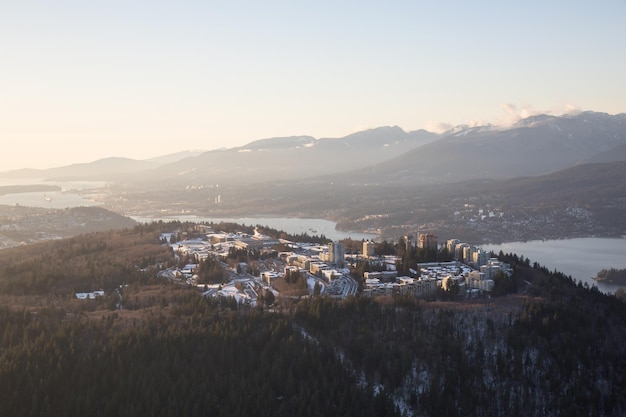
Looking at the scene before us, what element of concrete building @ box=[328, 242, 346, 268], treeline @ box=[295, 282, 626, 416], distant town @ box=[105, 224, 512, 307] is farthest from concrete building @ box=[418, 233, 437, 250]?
treeline @ box=[295, 282, 626, 416]

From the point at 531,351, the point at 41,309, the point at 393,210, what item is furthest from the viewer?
the point at 393,210

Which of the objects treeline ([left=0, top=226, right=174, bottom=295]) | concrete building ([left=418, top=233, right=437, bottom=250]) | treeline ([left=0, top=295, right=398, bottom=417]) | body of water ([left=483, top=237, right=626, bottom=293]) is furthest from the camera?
body of water ([left=483, top=237, right=626, bottom=293])

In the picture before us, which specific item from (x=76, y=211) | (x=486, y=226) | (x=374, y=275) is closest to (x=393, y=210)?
(x=486, y=226)

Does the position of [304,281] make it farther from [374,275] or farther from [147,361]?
[147,361]

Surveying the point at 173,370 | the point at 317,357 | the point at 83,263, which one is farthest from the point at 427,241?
the point at 173,370

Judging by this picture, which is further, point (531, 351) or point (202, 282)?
point (202, 282)

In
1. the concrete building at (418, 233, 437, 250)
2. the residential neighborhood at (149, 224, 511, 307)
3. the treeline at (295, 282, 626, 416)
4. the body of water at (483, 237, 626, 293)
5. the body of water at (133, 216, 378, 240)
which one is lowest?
the body of water at (483, 237, 626, 293)

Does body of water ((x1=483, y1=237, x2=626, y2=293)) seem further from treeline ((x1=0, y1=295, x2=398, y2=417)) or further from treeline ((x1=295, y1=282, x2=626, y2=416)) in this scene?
treeline ((x1=0, y1=295, x2=398, y2=417))
